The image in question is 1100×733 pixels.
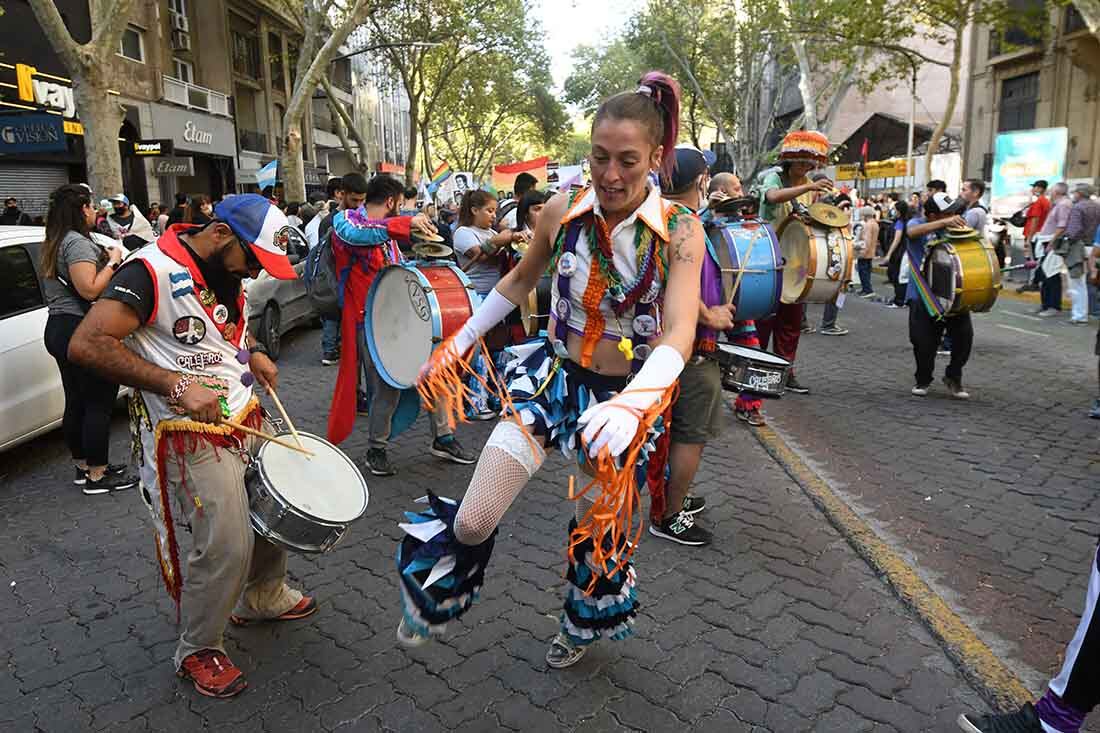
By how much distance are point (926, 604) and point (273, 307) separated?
26.5ft

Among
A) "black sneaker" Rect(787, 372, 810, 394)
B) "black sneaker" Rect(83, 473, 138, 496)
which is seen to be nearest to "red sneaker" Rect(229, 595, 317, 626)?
"black sneaker" Rect(83, 473, 138, 496)

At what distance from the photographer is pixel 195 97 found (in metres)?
28.4

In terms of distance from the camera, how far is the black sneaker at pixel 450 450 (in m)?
5.81

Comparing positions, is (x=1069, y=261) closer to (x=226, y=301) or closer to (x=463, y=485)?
(x=463, y=485)

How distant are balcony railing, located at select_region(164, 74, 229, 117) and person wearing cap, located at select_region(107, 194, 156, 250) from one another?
20.0 meters

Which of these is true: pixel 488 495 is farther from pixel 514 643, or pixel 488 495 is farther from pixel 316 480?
pixel 514 643

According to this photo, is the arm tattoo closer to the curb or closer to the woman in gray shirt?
the curb

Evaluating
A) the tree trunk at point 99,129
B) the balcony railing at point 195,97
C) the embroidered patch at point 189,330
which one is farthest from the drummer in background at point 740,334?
the balcony railing at point 195,97

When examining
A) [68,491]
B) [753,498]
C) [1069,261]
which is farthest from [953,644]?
[1069,261]

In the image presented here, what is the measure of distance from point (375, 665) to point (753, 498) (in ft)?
8.82

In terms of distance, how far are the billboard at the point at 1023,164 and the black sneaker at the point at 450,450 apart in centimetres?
1806

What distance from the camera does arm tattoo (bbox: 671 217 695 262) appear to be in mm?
2619

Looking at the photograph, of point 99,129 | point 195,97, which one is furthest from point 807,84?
point 99,129

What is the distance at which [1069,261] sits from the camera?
12.1 m
